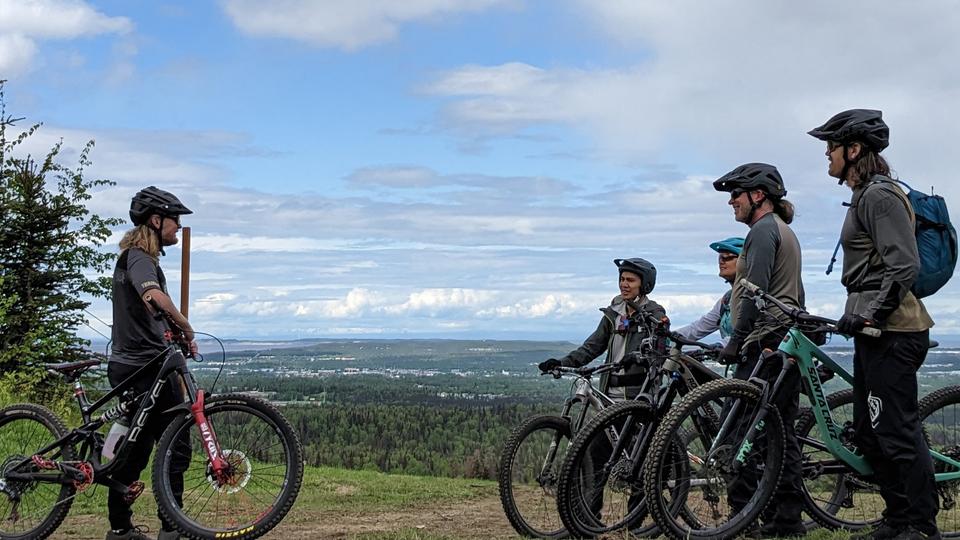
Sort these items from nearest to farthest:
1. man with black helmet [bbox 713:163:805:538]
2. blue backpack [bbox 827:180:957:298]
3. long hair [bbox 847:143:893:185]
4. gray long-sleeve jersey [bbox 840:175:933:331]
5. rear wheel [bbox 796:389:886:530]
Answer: gray long-sleeve jersey [bbox 840:175:933:331]
blue backpack [bbox 827:180:957:298]
long hair [bbox 847:143:893:185]
man with black helmet [bbox 713:163:805:538]
rear wheel [bbox 796:389:886:530]

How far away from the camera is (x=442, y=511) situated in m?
10.3

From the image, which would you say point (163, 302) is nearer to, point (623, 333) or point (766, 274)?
point (623, 333)

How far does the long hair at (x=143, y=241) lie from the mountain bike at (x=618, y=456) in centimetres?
312

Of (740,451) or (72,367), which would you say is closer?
(740,451)

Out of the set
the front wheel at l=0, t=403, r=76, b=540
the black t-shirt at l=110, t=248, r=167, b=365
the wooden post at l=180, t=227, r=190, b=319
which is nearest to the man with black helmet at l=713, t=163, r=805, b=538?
the black t-shirt at l=110, t=248, r=167, b=365

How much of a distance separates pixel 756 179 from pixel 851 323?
139 cm

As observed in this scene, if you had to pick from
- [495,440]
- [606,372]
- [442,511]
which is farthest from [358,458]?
[606,372]

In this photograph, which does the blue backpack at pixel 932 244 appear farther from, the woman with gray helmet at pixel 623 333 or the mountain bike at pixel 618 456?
the woman with gray helmet at pixel 623 333

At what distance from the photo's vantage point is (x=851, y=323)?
5.93 metres

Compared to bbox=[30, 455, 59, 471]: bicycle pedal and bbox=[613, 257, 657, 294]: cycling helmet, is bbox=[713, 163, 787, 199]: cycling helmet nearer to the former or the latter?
bbox=[613, 257, 657, 294]: cycling helmet

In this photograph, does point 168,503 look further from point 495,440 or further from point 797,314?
point 495,440

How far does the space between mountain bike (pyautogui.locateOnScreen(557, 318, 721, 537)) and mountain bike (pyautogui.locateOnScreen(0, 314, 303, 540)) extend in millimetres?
1814

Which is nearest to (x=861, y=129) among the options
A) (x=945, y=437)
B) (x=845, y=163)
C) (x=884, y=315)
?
(x=845, y=163)

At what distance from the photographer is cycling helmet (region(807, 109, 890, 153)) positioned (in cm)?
614
